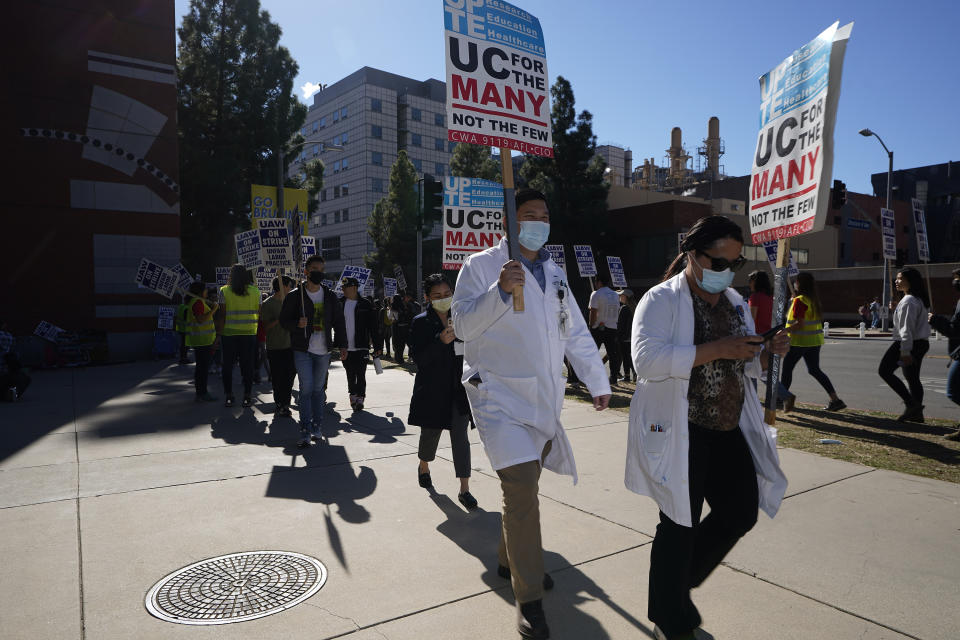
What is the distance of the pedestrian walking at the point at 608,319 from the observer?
1155 cm

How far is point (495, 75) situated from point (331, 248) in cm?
7291

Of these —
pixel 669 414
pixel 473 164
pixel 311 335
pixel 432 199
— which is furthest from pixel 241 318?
pixel 473 164

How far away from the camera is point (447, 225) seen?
857 cm

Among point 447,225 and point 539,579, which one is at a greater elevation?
point 447,225

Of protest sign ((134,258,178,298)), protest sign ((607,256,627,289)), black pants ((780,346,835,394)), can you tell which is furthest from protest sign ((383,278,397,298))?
black pants ((780,346,835,394))

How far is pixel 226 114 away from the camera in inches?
1070

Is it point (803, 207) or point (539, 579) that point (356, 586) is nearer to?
point (539, 579)

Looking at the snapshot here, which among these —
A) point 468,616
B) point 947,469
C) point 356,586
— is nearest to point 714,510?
point 468,616

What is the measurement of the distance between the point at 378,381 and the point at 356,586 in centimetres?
899

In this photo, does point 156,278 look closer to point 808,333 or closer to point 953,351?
point 808,333

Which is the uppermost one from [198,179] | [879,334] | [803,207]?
[198,179]

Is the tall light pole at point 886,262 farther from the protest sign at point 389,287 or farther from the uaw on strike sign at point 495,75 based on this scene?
the uaw on strike sign at point 495,75

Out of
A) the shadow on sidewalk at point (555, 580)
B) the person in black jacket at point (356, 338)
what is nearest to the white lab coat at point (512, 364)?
the shadow on sidewalk at point (555, 580)

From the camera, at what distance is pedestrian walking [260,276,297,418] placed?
7.99 m
